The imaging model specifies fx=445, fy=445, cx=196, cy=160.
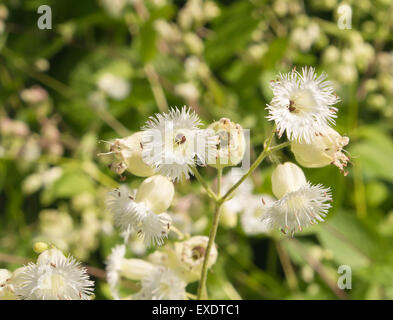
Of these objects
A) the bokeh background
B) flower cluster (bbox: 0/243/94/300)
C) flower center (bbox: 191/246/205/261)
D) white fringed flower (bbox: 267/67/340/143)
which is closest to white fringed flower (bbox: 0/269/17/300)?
flower cluster (bbox: 0/243/94/300)

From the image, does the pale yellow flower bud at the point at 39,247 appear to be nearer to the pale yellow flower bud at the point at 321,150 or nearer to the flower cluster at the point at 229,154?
the flower cluster at the point at 229,154

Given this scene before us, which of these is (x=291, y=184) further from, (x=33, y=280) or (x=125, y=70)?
(x=125, y=70)

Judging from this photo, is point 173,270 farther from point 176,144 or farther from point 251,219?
point 251,219

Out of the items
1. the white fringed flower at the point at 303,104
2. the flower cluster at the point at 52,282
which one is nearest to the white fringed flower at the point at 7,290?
the flower cluster at the point at 52,282

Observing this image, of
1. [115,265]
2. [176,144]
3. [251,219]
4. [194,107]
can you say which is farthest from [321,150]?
[194,107]

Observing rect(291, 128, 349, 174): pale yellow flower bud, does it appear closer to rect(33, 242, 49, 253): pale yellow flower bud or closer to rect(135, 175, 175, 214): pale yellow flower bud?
rect(135, 175, 175, 214): pale yellow flower bud

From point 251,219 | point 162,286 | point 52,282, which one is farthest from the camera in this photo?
point 251,219
